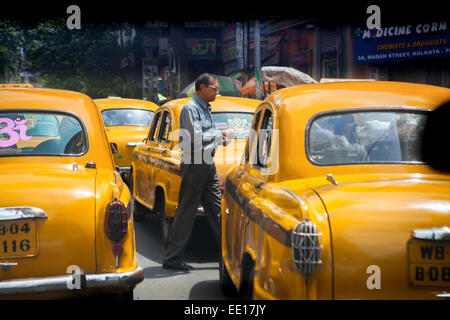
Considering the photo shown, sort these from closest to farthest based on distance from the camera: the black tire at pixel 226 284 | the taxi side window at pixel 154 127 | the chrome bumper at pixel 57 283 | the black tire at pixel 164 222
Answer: the chrome bumper at pixel 57 283
the black tire at pixel 226 284
the black tire at pixel 164 222
the taxi side window at pixel 154 127

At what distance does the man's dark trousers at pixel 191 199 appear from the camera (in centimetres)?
646

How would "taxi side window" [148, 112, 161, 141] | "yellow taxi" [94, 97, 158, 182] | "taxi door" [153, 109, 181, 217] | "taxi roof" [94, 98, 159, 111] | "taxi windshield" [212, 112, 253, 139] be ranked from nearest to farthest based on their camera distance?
"taxi door" [153, 109, 181, 217] < "taxi windshield" [212, 112, 253, 139] < "taxi side window" [148, 112, 161, 141] < "yellow taxi" [94, 97, 158, 182] < "taxi roof" [94, 98, 159, 111]

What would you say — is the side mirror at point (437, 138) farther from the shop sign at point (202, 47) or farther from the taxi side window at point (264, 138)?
the shop sign at point (202, 47)

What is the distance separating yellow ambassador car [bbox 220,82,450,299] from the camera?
3.14 m

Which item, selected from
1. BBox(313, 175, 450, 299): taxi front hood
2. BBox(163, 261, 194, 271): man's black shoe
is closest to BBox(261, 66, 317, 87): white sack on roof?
BBox(163, 261, 194, 271): man's black shoe

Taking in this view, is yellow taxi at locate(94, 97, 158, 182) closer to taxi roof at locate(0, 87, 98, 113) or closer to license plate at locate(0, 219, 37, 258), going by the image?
taxi roof at locate(0, 87, 98, 113)

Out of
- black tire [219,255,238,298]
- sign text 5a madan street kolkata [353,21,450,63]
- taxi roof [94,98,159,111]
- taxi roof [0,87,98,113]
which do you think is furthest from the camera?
sign text 5a madan street kolkata [353,21,450,63]

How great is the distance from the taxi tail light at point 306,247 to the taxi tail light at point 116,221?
1.60 m

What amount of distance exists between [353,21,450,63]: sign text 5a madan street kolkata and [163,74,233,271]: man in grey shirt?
12.4 metres

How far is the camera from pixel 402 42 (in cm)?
1905

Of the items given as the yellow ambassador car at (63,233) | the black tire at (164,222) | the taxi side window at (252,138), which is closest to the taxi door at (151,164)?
the black tire at (164,222)

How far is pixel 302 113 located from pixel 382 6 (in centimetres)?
1500

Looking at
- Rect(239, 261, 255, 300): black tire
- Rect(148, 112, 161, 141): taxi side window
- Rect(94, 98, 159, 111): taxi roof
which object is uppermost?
Rect(94, 98, 159, 111): taxi roof
